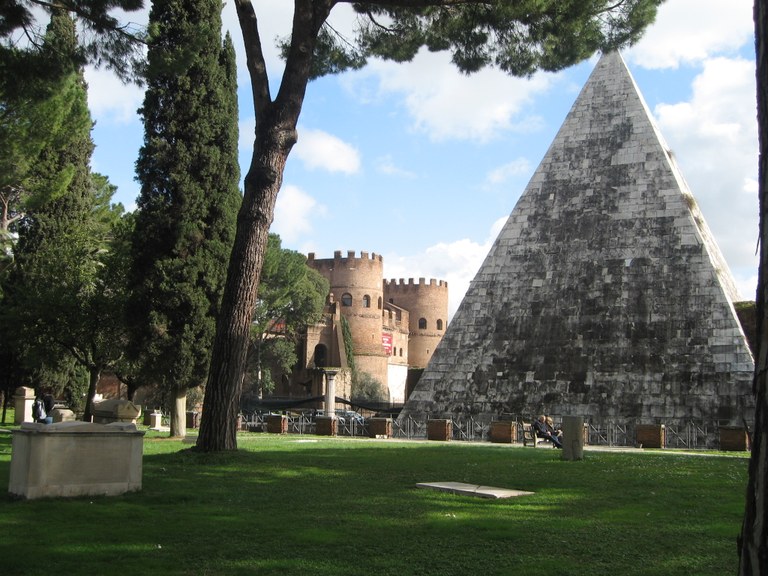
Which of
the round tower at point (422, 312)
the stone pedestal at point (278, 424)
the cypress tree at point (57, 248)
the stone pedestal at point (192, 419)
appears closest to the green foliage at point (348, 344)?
the round tower at point (422, 312)

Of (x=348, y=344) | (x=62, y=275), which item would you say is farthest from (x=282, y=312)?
(x=62, y=275)

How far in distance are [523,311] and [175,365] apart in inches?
325

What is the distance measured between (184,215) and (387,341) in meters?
50.2

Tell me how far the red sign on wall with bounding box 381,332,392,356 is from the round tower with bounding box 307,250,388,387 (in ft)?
2.12

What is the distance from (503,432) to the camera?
17500mm

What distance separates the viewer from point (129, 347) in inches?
700

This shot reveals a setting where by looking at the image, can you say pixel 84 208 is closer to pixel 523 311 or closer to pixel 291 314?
pixel 523 311

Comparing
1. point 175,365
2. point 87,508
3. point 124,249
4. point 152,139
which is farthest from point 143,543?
point 124,249

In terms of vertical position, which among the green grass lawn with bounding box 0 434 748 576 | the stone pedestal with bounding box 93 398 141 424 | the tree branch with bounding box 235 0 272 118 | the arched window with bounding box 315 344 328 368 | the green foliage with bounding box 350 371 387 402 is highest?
the tree branch with bounding box 235 0 272 118

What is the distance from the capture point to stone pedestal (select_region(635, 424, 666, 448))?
16266 millimetres

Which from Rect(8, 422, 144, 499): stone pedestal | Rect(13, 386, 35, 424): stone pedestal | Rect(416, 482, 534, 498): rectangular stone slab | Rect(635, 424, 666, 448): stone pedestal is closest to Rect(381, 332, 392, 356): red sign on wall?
Rect(13, 386, 35, 424): stone pedestal

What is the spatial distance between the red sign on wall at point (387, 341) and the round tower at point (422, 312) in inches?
255

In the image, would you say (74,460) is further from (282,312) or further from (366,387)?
(366,387)

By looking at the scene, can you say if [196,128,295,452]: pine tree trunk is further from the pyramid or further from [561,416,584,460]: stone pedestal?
the pyramid
